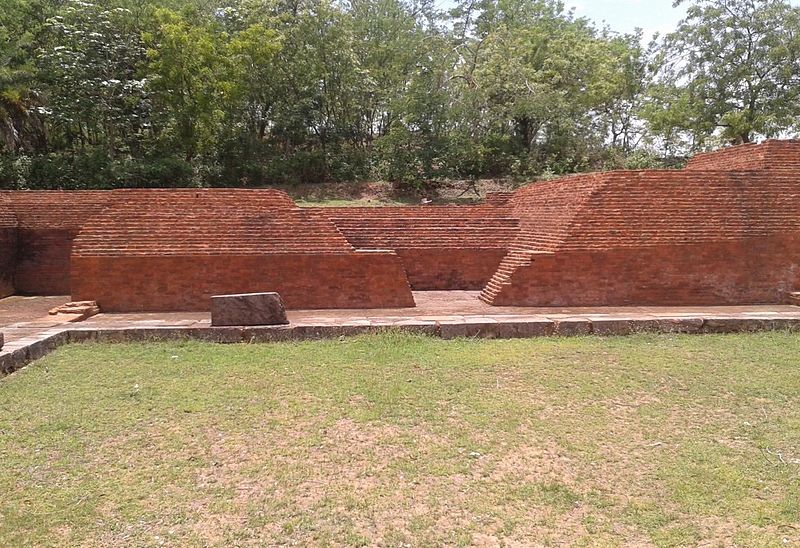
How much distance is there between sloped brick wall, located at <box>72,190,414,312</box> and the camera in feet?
24.3

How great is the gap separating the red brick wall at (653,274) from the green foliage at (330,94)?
10.2 metres

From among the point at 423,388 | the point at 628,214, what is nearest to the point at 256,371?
the point at 423,388

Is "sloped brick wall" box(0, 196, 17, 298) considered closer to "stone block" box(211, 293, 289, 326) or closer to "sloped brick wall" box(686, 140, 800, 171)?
"stone block" box(211, 293, 289, 326)

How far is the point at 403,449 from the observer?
3.30 metres

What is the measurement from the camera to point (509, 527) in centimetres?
249

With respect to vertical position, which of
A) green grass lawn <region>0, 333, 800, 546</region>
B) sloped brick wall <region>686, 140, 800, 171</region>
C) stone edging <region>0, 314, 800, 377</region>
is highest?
sloped brick wall <region>686, 140, 800, 171</region>

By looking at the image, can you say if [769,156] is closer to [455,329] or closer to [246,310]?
[455,329]

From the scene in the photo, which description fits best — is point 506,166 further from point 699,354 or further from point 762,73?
point 699,354

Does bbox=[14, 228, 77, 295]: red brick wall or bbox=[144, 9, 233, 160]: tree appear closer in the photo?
bbox=[14, 228, 77, 295]: red brick wall

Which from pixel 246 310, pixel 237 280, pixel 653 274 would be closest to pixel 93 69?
pixel 237 280

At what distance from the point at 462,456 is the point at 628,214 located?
565cm

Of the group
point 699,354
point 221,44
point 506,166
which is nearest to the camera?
point 699,354

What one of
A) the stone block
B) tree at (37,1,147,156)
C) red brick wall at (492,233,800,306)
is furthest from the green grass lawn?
tree at (37,1,147,156)

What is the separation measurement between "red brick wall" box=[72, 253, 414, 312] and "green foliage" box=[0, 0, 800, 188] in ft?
30.1
